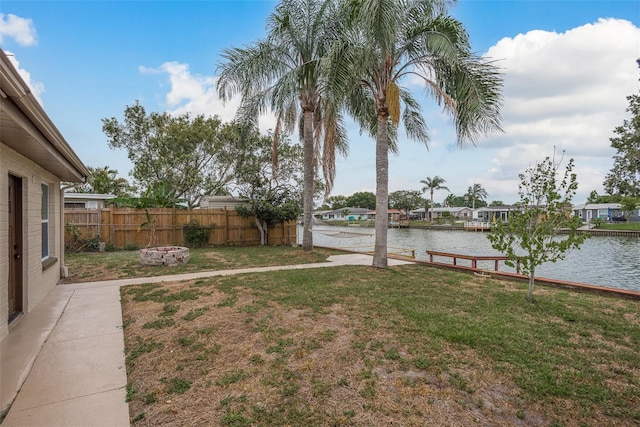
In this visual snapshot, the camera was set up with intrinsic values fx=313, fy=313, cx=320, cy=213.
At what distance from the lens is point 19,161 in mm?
4383

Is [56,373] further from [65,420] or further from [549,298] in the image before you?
[549,298]

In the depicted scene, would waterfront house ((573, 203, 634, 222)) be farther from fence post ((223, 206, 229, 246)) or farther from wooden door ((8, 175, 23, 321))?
wooden door ((8, 175, 23, 321))

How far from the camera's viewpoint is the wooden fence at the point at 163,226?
517 inches

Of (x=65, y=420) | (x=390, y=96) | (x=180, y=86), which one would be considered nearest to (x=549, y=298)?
(x=390, y=96)

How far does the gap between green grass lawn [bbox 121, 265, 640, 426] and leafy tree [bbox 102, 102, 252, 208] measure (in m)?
14.3

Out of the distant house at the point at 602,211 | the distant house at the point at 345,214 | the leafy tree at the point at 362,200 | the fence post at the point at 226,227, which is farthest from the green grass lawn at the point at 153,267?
the leafy tree at the point at 362,200

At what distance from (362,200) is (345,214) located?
15.4 metres

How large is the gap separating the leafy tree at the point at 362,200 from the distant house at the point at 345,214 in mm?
8872

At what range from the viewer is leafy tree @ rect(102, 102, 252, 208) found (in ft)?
59.7

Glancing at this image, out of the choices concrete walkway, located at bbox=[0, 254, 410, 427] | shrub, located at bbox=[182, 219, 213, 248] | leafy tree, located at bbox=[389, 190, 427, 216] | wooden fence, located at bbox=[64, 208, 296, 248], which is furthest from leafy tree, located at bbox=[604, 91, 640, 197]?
leafy tree, located at bbox=[389, 190, 427, 216]

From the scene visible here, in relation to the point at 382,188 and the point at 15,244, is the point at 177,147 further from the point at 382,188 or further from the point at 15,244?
the point at 15,244

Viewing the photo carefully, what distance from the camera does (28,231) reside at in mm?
4770

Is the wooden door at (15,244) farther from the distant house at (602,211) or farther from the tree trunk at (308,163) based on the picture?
the distant house at (602,211)

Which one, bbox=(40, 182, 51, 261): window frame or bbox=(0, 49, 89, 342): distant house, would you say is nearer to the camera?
bbox=(0, 49, 89, 342): distant house
